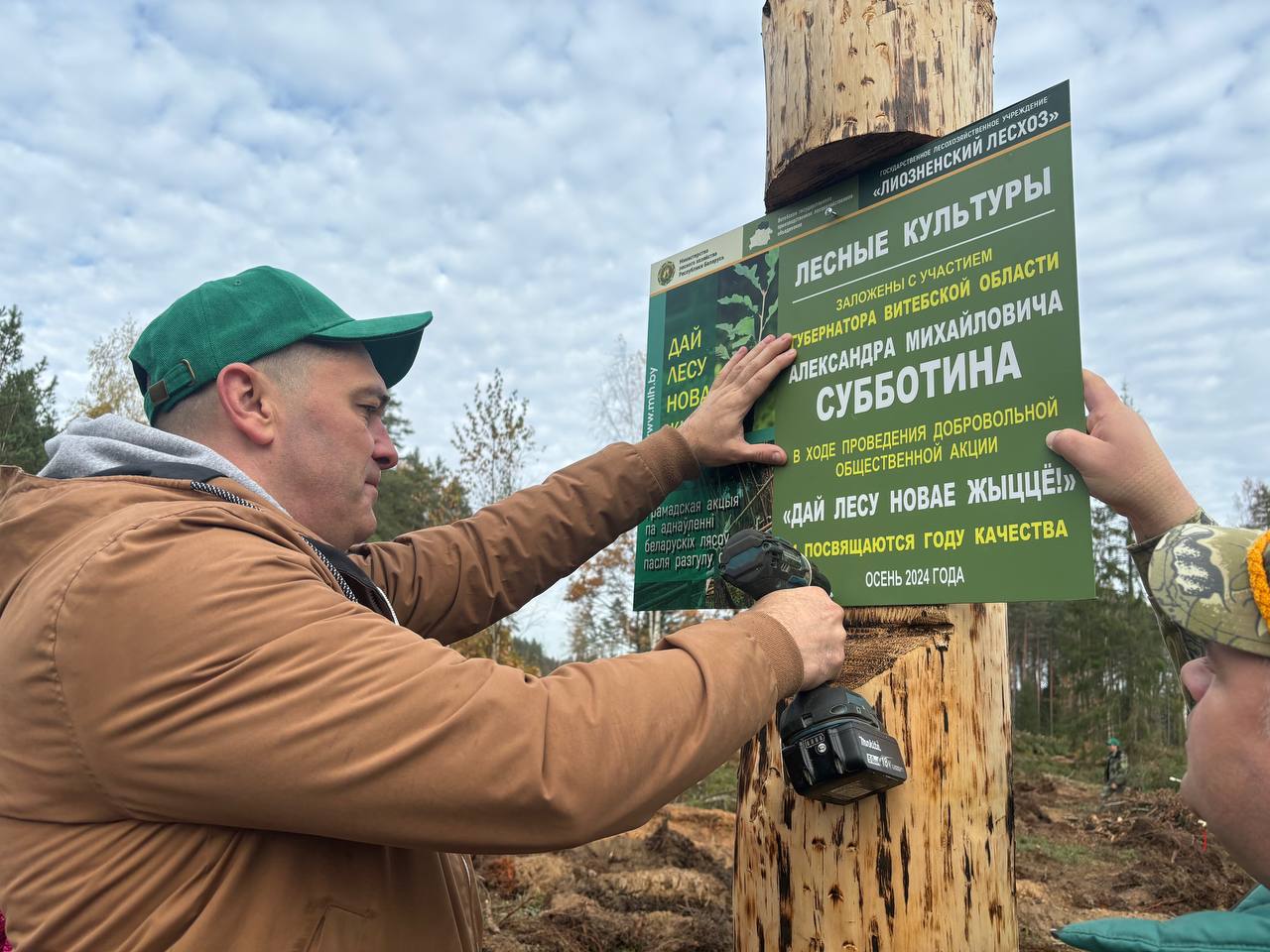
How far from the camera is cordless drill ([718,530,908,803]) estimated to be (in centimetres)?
198

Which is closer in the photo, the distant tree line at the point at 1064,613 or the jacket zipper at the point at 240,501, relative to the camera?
the jacket zipper at the point at 240,501

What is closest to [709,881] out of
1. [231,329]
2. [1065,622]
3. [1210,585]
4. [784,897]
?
[784,897]

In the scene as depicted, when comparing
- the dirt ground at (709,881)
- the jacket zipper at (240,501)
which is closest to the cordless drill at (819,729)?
the jacket zipper at (240,501)

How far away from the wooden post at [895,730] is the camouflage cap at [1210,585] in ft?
3.27

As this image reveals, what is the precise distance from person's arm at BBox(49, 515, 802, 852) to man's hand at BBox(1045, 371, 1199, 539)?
114cm

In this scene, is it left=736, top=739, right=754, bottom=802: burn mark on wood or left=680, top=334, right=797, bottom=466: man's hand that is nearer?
left=736, top=739, right=754, bottom=802: burn mark on wood

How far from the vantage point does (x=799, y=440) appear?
Result: 2.60 meters

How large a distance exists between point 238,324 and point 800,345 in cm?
163

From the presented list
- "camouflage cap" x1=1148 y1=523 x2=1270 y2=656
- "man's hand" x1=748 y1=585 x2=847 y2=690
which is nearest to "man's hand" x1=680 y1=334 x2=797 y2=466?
"man's hand" x1=748 y1=585 x2=847 y2=690

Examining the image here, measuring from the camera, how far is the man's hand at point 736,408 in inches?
106

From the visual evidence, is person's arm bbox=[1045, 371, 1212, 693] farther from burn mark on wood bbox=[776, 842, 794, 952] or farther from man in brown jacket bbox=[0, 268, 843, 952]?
burn mark on wood bbox=[776, 842, 794, 952]

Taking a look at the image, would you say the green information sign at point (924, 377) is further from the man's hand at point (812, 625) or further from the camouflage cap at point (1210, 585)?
the camouflage cap at point (1210, 585)

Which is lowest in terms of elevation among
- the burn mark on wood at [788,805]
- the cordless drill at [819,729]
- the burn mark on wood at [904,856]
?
the burn mark on wood at [904,856]

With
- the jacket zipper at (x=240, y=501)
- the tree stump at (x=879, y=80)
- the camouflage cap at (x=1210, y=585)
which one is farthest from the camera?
the tree stump at (x=879, y=80)
